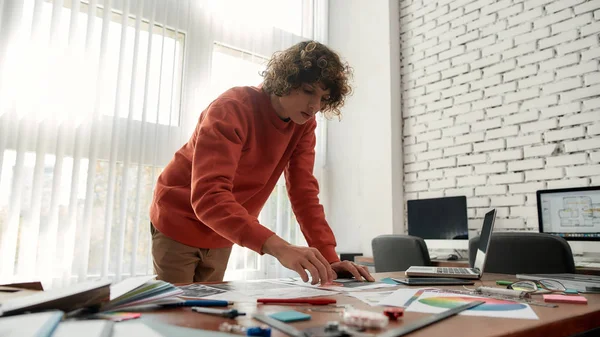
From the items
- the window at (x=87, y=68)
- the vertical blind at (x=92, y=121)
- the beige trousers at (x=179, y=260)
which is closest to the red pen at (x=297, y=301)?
the beige trousers at (x=179, y=260)

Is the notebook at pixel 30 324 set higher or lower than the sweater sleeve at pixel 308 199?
lower

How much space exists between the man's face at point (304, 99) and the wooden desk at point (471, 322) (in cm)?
72

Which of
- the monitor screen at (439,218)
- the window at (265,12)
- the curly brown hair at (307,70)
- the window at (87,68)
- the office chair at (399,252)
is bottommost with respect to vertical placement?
the office chair at (399,252)

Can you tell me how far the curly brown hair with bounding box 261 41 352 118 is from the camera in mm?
1248

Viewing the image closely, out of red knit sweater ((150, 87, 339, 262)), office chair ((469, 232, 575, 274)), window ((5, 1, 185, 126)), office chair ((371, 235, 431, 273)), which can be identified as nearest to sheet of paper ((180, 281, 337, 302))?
red knit sweater ((150, 87, 339, 262))

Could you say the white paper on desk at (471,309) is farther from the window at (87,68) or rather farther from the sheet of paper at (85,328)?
the window at (87,68)

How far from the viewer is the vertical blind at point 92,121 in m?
2.33

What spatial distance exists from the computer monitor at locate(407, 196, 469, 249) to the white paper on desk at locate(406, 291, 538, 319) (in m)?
2.18

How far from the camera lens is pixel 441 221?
2982 mm

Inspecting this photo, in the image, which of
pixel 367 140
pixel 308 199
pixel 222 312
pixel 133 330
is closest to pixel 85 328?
pixel 133 330

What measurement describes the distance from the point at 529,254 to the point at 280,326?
165 centimetres

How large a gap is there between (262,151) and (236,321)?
883 millimetres

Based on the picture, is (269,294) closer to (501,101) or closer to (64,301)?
(64,301)

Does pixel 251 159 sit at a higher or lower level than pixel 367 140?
lower
